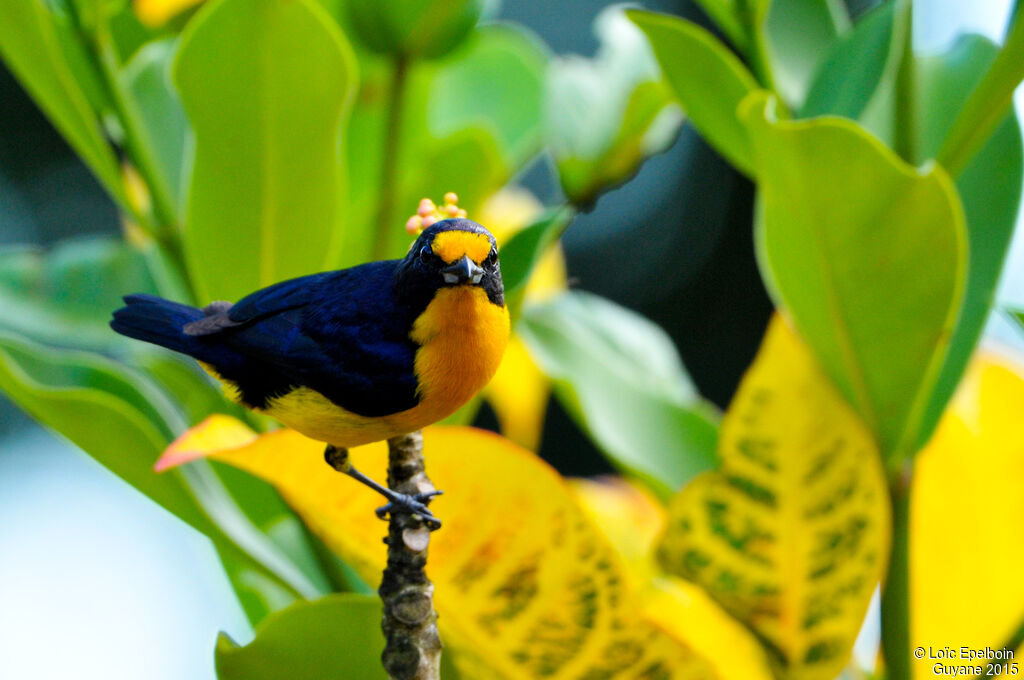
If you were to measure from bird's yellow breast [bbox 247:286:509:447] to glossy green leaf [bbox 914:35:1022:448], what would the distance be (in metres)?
0.31

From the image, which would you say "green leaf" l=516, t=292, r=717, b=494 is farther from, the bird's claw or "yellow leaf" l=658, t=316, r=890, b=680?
the bird's claw

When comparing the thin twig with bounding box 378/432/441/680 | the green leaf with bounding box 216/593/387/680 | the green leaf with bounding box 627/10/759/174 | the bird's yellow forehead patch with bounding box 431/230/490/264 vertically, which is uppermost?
the green leaf with bounding box 627/10/759/174

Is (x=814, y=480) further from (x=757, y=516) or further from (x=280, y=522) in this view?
(x=280, y=522)

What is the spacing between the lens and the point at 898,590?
594 millimetres

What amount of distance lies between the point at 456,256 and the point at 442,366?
6 cm

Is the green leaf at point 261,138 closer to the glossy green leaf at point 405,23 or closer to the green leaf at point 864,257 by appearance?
the glossy green leaf at point 405,23

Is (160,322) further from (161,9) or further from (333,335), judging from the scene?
(161,9)

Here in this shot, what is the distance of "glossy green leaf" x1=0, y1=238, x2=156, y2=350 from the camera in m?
0.76

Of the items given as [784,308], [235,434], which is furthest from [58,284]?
[784,308]

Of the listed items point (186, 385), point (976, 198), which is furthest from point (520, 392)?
point (976, 198)

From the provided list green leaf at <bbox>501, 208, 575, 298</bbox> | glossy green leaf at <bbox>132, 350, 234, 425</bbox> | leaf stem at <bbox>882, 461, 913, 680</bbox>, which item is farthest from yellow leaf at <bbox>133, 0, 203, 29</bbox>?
leaf stem at <bbox>882, 461, 913, 680</bbox>

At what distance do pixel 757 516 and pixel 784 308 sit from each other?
0.13 metres

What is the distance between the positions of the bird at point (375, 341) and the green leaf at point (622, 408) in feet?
0.68

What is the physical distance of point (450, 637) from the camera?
0.54 m
